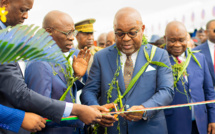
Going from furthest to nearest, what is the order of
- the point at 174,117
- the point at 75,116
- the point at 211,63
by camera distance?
1. the point at 211,63
2. the point at 174,117
3. the point at 75,116

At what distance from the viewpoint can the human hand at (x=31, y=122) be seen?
7.93 ft

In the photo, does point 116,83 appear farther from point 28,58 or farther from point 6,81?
point 28,58

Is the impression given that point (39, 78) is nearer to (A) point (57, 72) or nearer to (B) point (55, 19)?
(A) point (57, 72)

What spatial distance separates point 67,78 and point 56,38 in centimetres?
55

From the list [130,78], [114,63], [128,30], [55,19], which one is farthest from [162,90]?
[55,19]

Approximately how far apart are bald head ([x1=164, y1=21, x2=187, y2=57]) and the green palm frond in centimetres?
284

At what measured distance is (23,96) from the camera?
8.13 feet

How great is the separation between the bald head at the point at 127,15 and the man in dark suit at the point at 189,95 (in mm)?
1099

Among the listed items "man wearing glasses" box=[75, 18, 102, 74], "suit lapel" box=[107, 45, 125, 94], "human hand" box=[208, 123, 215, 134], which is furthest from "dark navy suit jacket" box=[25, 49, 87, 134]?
"man wearing glasses" box=[75, 18, 102, 74]

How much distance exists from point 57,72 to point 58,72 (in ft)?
0.05

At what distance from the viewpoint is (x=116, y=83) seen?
11.2ft

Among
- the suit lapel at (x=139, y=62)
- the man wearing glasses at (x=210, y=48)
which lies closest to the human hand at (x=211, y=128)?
the man wearing glasses at (x=210, y=48)

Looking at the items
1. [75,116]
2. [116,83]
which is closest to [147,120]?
Result: [116,83]

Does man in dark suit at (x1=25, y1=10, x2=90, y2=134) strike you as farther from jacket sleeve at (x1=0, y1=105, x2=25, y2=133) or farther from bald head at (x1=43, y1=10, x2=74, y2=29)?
jacket sleeve at (x1=0, y1=105, x2=25, y2=133)
